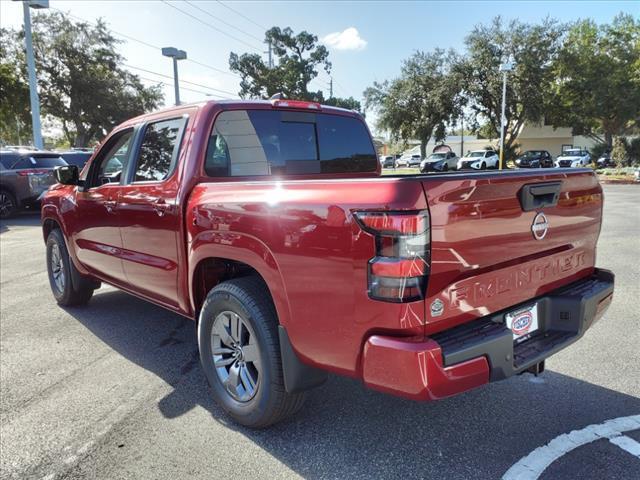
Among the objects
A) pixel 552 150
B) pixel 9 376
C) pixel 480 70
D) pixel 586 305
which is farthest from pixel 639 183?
pixel 552 150

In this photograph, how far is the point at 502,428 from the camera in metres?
2.86

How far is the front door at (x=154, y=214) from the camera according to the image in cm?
337

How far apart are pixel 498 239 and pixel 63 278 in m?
4.84

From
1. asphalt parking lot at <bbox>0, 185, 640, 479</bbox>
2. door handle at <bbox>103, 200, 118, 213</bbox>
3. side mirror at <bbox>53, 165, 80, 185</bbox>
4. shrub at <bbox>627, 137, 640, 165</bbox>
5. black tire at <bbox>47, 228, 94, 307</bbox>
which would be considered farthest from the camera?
shrub at <bbox>627, 137, 640, 165</bbox>

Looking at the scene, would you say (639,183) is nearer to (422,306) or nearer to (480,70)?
(480,70)

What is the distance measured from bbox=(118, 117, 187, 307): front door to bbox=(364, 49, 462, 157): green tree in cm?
4178

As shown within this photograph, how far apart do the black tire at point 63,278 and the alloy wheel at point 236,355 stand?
114 inches

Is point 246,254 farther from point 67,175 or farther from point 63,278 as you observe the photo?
point 63,278

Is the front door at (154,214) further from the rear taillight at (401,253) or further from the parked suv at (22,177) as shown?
the parked suv at (22,177)

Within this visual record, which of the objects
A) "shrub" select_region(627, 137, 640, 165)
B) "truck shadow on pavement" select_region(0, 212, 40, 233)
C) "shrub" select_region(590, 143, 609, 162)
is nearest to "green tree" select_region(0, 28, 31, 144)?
"truck shadow on pavement" select_region(0, 212, 40, 233)

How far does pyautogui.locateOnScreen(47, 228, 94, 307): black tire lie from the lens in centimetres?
526

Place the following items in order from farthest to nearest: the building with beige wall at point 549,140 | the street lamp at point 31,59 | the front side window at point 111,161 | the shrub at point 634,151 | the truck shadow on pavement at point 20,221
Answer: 1. the building with beige wall at point 549,140
2. the shrub at point 634,151
3. the street lamp at point 31,59
4. the truck shadow on pavement at point 20,221
5. the front side window at point 111,161

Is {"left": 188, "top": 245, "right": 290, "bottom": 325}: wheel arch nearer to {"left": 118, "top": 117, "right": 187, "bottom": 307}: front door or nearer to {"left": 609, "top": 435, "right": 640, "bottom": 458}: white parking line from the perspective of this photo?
{"left": 118, "top": 117, "right": 187, "bottom": 307}: front door

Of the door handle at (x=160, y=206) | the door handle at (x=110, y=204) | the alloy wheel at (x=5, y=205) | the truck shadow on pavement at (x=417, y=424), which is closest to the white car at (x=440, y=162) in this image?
the alloy wheel at (x=5, y=205)
